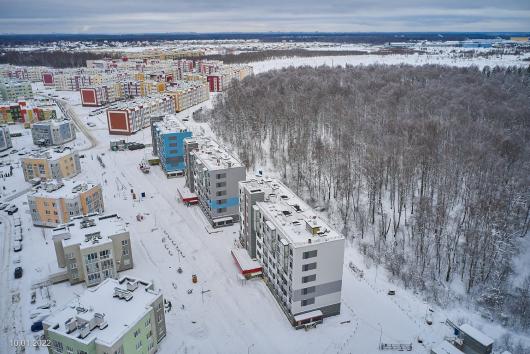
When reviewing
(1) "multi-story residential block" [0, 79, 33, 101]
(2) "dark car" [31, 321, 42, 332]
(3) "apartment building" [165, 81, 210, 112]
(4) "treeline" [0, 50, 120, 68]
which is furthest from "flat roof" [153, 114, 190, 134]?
(4) "treeline" [0, 50, 120, 68]

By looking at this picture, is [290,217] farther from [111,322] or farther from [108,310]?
Result: [111,322]

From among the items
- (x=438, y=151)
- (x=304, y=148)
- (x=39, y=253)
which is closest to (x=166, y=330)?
(x=39, y=253)

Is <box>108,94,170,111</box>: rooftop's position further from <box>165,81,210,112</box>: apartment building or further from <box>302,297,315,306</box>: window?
<box>302,297,315,306</box>: window

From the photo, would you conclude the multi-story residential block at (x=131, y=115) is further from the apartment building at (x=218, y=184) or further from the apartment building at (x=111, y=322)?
the apartment building at (x=111, y=322)

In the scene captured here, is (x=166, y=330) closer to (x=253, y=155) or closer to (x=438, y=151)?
(x=253, y=155)

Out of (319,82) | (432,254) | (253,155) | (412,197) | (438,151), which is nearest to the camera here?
(432,254)
